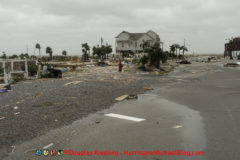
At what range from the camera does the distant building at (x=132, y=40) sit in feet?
195

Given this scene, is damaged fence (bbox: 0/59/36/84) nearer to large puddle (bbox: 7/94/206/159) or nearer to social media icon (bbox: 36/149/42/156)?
large puddle (bbox: 7/94/206/159)

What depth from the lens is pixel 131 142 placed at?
468 cm

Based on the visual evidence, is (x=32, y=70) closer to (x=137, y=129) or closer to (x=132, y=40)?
(x=137, y=129)

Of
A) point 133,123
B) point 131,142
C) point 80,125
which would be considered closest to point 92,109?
point 80,125

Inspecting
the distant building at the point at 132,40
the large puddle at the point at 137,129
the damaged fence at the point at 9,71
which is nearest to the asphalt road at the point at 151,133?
the large puddle at the point at 137,129

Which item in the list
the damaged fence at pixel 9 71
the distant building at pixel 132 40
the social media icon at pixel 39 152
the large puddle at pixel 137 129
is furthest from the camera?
the distant building at pixel 132 40

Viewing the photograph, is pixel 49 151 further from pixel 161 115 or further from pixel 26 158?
pixel 161 115

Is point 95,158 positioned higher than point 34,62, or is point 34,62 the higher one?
point 34,62

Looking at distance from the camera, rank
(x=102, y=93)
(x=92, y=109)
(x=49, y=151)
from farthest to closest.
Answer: (x=102, y=93)
(x=92, y=109)
(x=49, y=151)

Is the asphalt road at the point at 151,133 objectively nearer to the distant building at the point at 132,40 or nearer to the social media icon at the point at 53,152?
the social media icon at the point at 53,152

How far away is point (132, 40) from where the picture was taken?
59.9 metres

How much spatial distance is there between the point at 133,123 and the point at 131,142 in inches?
54.5

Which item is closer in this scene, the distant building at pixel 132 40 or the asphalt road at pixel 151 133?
the asphalt road at pixel 151 133

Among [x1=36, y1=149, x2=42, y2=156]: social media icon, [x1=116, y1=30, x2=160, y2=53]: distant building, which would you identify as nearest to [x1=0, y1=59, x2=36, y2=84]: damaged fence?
[x1=36, y1=149, x2=42, y2=156]: social media icon
